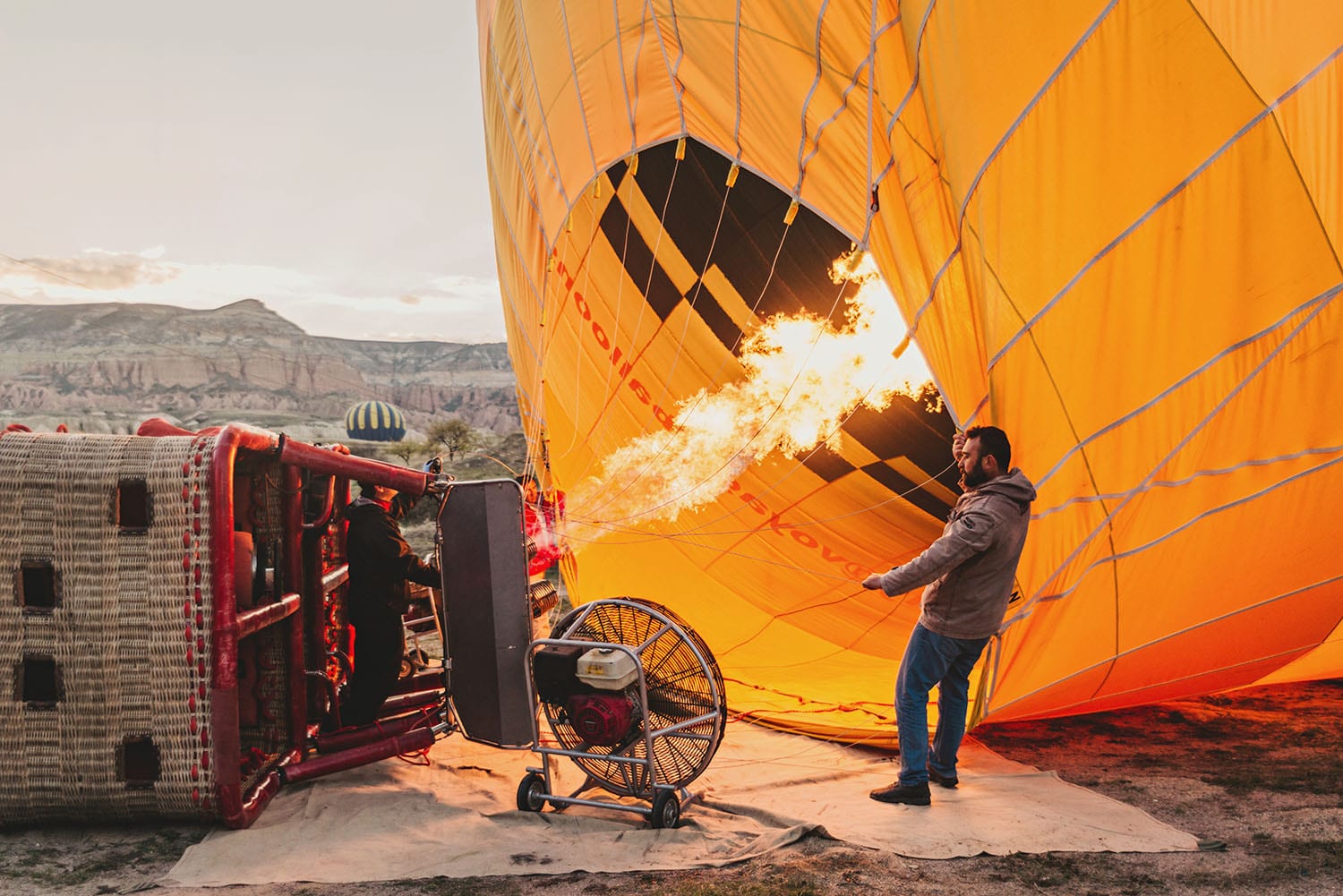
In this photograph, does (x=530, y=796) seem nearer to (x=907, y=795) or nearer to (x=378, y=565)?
(x=378, y=565)

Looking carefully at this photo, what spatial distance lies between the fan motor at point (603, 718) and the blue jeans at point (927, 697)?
869mm

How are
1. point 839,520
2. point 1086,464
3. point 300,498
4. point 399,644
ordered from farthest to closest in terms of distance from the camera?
1. point 839,520
2. point 399,644
3. point 300,498
4. point 1086,464

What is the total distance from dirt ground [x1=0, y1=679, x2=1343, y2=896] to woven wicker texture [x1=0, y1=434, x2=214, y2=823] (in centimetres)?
17

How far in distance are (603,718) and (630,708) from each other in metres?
0.10

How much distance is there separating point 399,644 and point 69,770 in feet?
3.66

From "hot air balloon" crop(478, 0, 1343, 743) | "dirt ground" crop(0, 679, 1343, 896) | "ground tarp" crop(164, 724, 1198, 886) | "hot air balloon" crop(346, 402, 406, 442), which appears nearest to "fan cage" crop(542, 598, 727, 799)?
"ground tarp" crop(164, 724, 1198, 886)

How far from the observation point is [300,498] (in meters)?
3.34

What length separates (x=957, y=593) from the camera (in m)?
3.14

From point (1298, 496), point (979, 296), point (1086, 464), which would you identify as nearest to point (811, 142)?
point (979, 296)

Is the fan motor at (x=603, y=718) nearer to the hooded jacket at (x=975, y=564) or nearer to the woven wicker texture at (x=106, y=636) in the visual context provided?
the hooded jacket at (x=975, y=564)

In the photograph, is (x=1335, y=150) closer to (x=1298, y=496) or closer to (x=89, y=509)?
(x=1298, y=496)

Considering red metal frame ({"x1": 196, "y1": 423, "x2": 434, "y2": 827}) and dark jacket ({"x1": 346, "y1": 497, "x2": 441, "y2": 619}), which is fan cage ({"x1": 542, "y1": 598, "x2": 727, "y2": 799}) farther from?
red metal frame ({"x1": 196, "y1": 423, "x2": 434, "y2": 827})

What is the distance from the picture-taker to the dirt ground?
2.46m

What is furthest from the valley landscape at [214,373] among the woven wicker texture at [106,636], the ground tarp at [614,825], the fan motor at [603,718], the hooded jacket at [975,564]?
the hooded jacket at [975,564]
